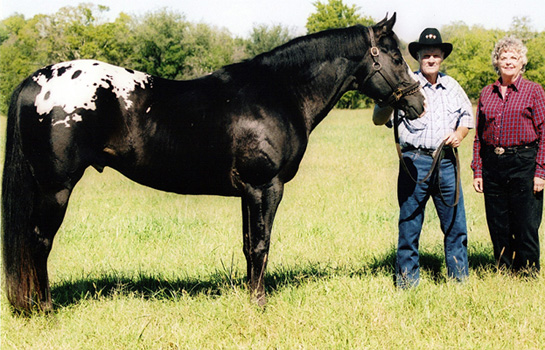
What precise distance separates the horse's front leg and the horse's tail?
5.71ft

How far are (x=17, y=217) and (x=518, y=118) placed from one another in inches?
177

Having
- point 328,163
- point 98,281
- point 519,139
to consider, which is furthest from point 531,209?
point 328,163

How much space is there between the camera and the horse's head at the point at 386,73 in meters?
4.14

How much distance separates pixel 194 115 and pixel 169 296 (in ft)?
5.93

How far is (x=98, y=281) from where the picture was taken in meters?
4.86

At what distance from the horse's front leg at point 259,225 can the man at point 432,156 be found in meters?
1.41

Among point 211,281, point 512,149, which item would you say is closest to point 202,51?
point 211,281

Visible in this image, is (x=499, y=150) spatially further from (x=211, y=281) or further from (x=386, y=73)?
(x=211, y=281)

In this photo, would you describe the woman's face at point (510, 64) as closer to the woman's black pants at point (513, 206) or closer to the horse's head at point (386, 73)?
the woman's black pants at point (513, 206)

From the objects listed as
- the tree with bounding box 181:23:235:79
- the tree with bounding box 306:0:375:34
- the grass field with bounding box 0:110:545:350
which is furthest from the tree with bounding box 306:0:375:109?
the grass field with bounding box 0:110:545:350

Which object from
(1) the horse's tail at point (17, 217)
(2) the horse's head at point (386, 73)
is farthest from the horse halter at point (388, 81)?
(1) the horse's tail at point (17, 217)

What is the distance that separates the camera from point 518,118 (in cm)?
445

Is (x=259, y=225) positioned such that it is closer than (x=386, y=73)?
Yes

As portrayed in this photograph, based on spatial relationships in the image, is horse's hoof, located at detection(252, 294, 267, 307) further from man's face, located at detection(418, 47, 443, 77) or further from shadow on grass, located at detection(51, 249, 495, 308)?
man's face, located at detection(418, 47, 443, 77)
